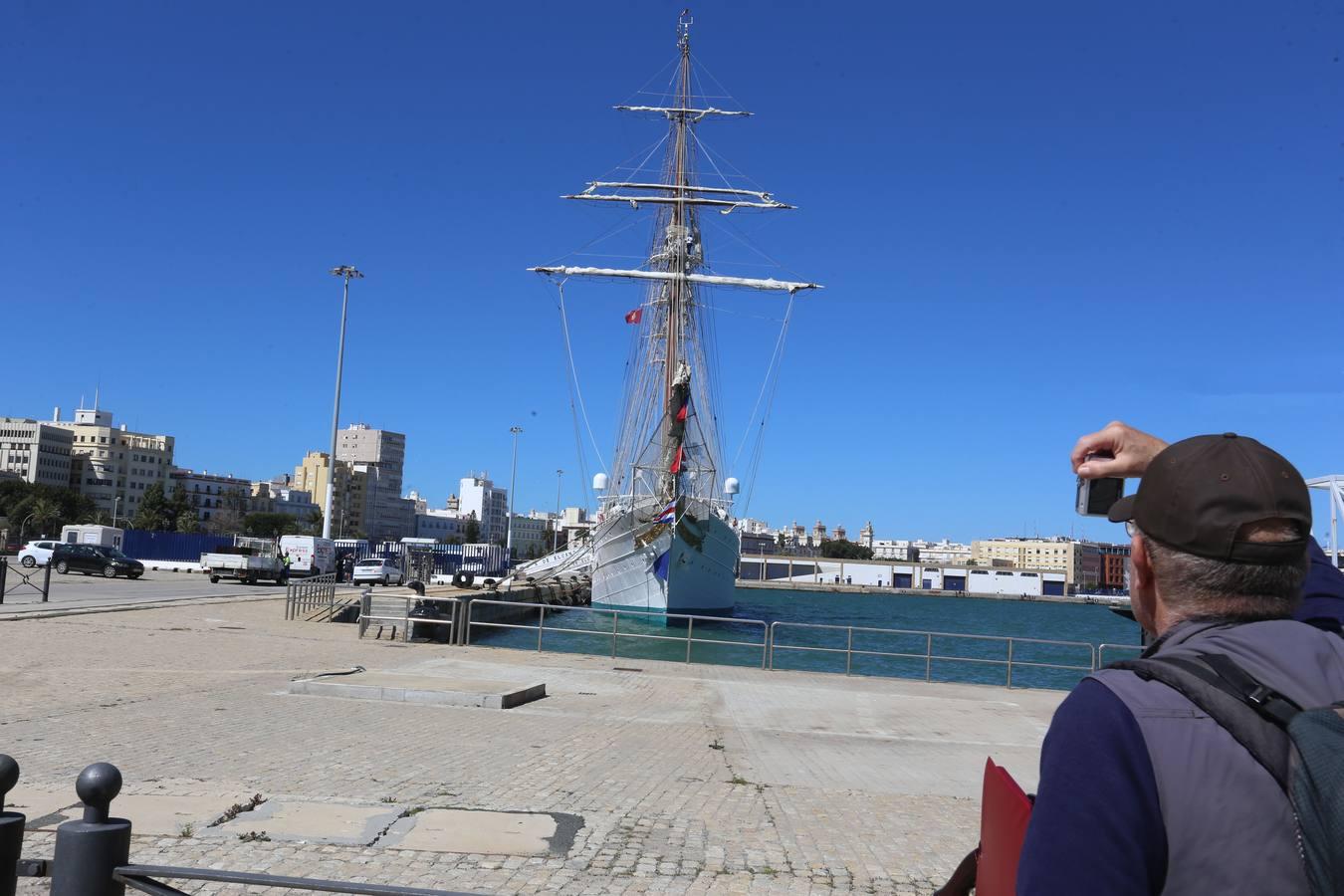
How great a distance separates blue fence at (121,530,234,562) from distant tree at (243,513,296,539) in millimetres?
73664

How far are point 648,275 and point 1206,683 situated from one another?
53453 mm

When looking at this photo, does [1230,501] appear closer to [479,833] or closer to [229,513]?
[479,833]

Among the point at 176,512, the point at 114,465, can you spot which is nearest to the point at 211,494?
the point at 114,465

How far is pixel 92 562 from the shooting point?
45375mm

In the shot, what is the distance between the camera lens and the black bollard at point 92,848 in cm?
345

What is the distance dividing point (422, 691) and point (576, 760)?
13.3 ft

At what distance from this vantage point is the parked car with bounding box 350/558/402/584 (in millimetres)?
50125

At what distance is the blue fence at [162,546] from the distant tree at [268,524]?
7366cm

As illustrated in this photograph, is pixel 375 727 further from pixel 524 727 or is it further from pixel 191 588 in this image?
pixel 191 588

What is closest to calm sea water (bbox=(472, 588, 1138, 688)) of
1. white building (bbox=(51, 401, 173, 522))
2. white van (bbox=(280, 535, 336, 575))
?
white van (bbox=(280, 535, 336, 575))

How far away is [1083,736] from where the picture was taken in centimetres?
157

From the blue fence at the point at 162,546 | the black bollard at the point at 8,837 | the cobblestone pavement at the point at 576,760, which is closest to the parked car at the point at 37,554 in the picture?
the blue fence at the point at 162,546

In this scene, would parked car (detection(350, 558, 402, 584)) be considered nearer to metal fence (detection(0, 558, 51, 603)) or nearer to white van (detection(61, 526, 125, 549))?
metal fence (detection(0, 558, 51, 603))

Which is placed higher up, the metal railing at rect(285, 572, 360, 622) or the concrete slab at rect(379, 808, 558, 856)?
the concrete slab at rect(379, 808, 558, 856)
